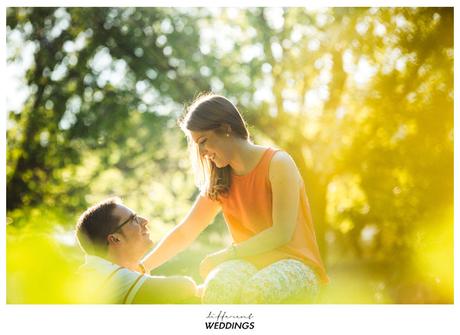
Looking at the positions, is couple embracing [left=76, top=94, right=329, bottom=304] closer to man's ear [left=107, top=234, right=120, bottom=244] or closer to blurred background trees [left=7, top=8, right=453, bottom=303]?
man's ear [left=107, top=234, right=120, bottom=244]

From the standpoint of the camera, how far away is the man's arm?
6.00 ft

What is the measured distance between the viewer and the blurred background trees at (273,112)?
11.8 ft

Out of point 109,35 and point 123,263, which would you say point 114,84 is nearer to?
point 109,35

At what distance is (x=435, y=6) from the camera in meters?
2.96

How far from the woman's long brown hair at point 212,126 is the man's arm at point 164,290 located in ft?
1.27

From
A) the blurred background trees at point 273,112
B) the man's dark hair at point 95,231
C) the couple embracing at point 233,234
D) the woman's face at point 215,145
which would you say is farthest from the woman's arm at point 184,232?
the blurred background trees at point 273,112

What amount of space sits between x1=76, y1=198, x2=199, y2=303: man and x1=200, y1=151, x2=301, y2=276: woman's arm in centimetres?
18

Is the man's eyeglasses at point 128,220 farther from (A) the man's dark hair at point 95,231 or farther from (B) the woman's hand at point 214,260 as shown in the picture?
(B) the woman's hand at point 214,260

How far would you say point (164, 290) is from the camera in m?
1.84

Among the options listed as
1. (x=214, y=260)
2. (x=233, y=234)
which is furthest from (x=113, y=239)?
(x=233, y=234)

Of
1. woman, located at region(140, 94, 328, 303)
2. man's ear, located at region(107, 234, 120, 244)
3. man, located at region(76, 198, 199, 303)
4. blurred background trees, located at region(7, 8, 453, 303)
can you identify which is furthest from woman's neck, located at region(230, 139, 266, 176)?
blurred background trees, located at region(7, 8, 453, 303)
